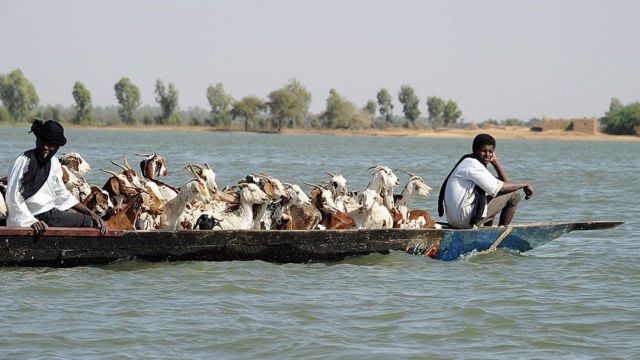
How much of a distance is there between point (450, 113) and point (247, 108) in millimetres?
25698

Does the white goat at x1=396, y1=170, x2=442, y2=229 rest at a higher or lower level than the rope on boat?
higher

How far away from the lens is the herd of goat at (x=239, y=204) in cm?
1250

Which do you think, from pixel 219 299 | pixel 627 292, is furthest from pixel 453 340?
pixel 627 292

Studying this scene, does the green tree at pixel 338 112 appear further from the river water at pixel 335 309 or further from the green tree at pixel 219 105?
the river water at pixel 335 309

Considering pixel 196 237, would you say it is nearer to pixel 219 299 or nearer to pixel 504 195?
pixel 219 299

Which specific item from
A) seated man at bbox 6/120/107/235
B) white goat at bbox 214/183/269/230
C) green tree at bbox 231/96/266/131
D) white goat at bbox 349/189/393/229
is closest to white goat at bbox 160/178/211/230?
white goat at bbox 214/183/269/230

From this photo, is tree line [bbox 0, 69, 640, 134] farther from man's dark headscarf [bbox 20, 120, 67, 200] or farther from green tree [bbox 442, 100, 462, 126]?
man's dark headscarf [bbox 20, 120, 67, 200]

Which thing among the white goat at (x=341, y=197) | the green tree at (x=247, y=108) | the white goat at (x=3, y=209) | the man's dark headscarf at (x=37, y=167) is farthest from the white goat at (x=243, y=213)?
the green tree at (x=247, y=108)

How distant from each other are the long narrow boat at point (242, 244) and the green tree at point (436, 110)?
129 meters

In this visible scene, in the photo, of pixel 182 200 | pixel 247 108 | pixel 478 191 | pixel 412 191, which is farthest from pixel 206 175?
pixel 247 108

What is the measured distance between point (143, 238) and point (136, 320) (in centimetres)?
200

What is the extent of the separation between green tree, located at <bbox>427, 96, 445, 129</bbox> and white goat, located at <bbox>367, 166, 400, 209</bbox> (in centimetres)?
12806

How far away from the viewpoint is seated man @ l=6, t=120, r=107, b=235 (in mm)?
11312

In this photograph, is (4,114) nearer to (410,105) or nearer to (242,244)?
(410,105)
